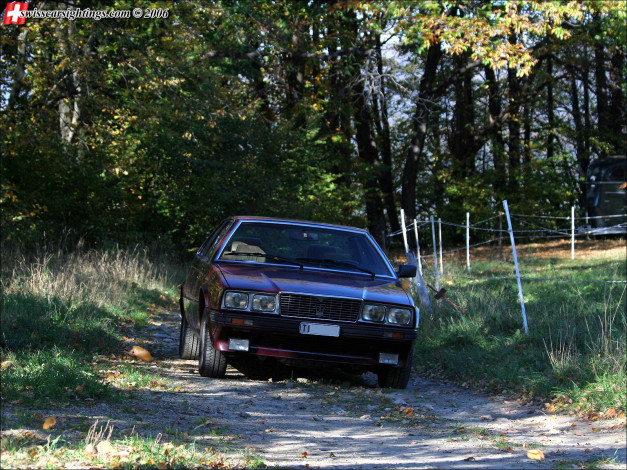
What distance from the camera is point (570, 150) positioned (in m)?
39.4

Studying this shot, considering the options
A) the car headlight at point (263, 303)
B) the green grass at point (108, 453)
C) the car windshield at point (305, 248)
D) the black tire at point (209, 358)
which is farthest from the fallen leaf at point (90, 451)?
the car windshield at point (305, 248)

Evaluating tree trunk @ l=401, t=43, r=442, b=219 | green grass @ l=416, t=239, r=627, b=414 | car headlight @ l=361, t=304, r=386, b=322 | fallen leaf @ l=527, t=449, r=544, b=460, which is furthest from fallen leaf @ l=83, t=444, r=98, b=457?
tree trunk @ l=401, t=43, r=442, b=219

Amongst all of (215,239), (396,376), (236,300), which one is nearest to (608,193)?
(215,239)

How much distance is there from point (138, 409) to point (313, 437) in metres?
1.41

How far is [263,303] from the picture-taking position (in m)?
7.36

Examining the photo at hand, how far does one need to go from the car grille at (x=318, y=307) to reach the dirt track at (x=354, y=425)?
716 millimetres

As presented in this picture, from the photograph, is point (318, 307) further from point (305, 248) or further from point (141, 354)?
point (141, 354)

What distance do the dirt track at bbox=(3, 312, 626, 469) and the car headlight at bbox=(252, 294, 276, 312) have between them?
0.75 meters

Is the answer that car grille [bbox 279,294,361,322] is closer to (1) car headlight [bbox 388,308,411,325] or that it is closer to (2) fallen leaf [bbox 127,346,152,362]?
(1) car headlight [bbox 388,308,411,325]

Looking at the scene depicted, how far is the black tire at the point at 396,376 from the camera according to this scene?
777cm

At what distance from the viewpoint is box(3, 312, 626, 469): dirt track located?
5234 millimetres

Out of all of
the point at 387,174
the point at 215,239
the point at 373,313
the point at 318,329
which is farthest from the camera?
the point at 387,174

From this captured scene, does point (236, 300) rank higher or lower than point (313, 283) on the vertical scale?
lower

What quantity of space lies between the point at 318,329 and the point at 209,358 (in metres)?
1.17
